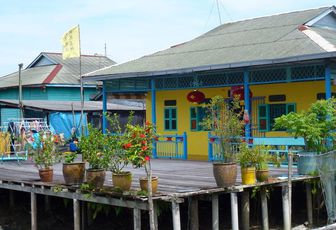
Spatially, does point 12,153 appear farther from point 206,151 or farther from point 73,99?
point 73,99

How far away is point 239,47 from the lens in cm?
1755

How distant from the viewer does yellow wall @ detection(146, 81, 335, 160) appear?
16.8 metres

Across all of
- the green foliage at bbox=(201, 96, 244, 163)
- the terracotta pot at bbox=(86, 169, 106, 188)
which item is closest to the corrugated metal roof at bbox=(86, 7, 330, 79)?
the green foliage at bbox=(201, 96, 244, 163)

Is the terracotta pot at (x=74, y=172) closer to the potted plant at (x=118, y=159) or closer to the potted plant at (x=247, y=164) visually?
the potted plant at (x=118, y=159)

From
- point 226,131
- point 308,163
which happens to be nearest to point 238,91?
point 308,163

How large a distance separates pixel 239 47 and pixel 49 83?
603 inches

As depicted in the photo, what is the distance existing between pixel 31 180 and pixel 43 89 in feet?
59.6

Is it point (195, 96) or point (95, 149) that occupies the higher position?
point (195, 96)

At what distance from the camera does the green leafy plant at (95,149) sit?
10.4 m

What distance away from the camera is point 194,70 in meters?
16.5

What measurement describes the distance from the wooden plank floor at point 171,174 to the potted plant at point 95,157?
79 cm

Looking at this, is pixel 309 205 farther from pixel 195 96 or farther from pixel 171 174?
pixel 195 96

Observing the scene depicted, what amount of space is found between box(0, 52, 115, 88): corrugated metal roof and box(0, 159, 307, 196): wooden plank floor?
13.3 metres

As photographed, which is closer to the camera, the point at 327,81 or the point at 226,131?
the point at 226,131
